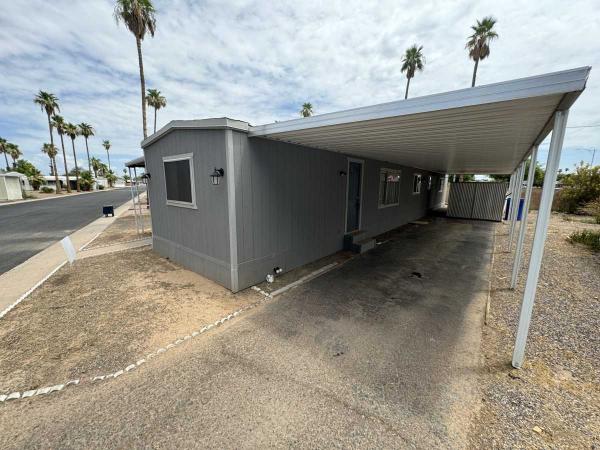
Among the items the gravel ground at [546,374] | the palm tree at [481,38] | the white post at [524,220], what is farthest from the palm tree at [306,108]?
the gravel ground at [546,374]

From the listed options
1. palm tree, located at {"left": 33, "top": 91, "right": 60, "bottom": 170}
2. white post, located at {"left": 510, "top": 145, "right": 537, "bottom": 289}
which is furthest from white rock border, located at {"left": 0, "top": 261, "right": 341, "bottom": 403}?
palm tree, located at {"left": 33, "top": 91, "right": 60, "bottom": 170}

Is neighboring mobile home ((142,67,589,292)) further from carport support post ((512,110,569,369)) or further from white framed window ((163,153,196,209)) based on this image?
carport support post ((512,110,569,369))

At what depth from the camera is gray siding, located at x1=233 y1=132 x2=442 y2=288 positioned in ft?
13.5

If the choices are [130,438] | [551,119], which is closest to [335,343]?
[130,438]

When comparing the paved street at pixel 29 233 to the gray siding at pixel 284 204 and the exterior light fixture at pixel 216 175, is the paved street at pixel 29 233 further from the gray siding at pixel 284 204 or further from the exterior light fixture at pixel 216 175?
the gray siding at pixel 284 204

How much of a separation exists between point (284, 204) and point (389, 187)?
558cm

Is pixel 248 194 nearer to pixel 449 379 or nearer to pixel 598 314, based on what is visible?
pixel 449 379

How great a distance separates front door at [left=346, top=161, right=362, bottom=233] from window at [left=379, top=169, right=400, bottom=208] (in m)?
1.49

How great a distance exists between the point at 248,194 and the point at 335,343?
2.60 metres

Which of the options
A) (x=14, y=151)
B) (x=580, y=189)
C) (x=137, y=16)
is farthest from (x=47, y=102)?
(x=580, y=189)

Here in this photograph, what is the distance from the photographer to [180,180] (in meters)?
5.05

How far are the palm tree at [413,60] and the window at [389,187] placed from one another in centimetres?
1420

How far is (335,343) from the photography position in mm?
2881

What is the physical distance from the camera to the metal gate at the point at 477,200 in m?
11.5
